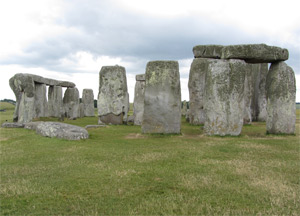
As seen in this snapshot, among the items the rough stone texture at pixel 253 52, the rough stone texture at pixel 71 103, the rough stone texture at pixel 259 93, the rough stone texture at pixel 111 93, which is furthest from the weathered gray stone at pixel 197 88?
the rough stone texture at pixel 71 103

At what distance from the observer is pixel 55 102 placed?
22.5m

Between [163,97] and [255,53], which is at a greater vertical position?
[255,53]

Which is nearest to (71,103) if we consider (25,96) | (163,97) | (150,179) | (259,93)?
(25,96)

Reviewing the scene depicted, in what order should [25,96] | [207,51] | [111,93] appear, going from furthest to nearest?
[207,51]
[111,93]
[25,96]

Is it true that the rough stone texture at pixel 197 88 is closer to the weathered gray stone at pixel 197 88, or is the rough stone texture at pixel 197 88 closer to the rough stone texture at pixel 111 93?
the weathered gray stone at pixel 197 88

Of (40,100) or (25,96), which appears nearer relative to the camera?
(25,96)

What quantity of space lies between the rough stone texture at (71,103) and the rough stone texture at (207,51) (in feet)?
36.8

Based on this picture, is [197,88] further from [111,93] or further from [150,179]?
[150,179]

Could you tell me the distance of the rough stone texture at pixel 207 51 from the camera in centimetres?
1664

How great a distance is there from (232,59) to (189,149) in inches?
172

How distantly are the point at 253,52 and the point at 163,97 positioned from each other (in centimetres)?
380

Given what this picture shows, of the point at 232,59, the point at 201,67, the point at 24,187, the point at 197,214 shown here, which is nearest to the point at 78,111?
the point at 201,67

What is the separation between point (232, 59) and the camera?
34.3ft

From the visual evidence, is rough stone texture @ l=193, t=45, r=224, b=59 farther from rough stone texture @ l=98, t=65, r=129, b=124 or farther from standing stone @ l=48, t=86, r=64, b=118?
standing stone @ l=48, t=86, r=64, b=118
